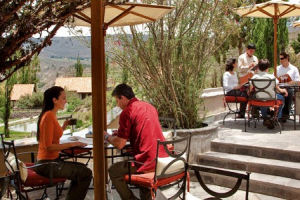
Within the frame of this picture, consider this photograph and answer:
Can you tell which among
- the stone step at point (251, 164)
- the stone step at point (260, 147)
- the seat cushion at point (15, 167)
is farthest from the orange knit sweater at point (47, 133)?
the stone step at point (260, 147)

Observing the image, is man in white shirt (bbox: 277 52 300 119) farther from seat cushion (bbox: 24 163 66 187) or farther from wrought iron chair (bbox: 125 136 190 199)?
seat cushion (bbox: 24 163 66 187)

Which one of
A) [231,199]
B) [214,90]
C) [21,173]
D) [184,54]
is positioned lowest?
[231,199]

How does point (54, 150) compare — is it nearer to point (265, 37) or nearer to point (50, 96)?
point (50, 96)

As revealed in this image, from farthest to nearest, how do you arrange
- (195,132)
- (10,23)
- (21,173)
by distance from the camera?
(195,132) → (21,173) → (10,23)

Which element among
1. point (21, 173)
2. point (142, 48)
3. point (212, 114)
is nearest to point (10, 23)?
point (21, 173)

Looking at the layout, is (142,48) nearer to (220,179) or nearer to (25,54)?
(220,179)

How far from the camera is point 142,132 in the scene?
3633mm

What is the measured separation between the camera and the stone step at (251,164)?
16.1 ft

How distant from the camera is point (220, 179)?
516 cm

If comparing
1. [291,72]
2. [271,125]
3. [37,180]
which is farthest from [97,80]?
[291,72]

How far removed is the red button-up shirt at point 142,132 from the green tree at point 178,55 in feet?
6.82

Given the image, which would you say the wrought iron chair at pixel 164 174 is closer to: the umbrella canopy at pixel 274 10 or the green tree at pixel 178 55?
the green tree at pixel 178 55

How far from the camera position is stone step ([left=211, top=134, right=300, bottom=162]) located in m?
5.24

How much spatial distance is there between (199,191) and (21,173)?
227 cm
